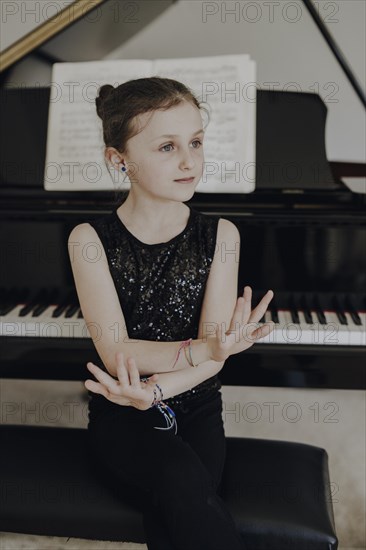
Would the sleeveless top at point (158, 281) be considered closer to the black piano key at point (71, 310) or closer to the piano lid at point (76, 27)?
the black piano key at point (71, 310)

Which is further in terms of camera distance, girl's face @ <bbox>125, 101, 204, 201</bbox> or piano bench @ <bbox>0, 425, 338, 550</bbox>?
girl's face @ <bbox>125, 101, 204, 201</bbox>

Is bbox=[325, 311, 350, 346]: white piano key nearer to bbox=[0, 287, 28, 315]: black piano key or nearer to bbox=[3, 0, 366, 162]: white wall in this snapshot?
bbox=[3, 0, 366, 162]: white wall

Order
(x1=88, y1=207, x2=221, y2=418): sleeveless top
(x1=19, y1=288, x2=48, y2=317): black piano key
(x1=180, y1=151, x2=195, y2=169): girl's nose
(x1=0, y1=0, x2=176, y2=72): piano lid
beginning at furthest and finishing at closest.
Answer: (x1=0, y1=0, x2=176, y2=72): piano lid
(x1=19, y1=288, x2=48, y2=317): black piano key
(x1=88, y1=207, x2=221, y2=418): sleeveless top
(x1=180, y1=151, x2=195, y2=169): girl's nose

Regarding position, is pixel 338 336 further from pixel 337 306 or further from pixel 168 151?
pixel 168 151

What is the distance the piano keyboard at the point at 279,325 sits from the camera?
1492 mm

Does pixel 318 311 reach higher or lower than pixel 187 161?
lower

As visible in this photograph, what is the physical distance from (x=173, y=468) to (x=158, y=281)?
45 cm

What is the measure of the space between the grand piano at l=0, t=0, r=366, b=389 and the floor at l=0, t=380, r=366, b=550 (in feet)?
1.53

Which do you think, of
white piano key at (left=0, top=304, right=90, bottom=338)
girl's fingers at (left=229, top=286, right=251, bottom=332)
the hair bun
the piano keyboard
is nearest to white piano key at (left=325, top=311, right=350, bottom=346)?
the piano keyboard

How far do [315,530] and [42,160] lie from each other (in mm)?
1301

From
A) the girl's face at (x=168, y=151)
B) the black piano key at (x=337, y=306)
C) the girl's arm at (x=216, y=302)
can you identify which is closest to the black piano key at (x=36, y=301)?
the girl's arm at (x=216, y=302)

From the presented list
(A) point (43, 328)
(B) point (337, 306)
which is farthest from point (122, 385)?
(B) point (337, 306)

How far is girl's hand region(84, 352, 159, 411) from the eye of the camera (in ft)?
3.69

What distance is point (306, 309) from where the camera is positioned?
1625 mm
